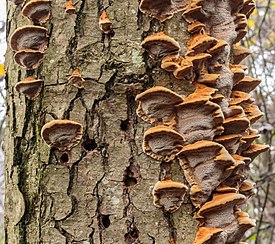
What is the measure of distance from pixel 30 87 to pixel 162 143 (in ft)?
1.56

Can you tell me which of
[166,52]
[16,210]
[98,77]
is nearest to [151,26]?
[166,52]

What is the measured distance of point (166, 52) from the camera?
4.54 feet

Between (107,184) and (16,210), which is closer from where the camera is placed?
(107,184)

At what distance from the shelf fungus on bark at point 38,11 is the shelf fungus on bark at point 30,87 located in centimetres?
20

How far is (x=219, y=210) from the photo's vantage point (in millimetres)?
1327

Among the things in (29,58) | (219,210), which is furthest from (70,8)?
(219,210)

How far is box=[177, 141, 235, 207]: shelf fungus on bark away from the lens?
4.33 feet

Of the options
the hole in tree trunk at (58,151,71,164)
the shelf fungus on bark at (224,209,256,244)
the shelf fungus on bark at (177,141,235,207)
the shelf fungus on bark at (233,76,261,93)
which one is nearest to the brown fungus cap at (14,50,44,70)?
the hole in tree trunk at (58,151,71,164)

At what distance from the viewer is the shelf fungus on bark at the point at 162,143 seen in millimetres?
1308

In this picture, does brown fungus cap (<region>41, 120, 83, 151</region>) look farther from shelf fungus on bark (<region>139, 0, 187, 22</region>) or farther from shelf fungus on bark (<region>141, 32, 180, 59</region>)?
shelf fungus on bark (<region>139, 0, 187, 22</region>)

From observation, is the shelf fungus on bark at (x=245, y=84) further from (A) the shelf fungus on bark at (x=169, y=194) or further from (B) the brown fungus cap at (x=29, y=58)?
(B) the brown fungus cap at (x=29, y=58)

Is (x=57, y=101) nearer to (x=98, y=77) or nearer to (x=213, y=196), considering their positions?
(x=98, y=77)

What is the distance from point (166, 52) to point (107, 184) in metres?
0.46

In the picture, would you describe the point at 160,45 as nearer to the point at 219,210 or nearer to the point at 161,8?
the point at 161,8
